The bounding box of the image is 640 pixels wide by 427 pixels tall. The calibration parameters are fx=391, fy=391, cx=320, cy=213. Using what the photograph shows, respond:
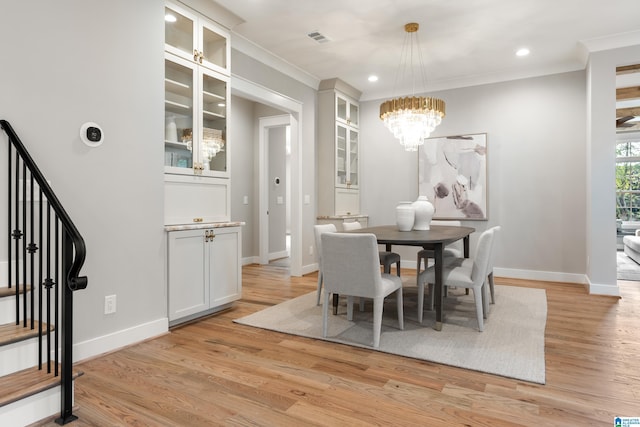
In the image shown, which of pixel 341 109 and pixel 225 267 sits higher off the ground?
pixel 341 109

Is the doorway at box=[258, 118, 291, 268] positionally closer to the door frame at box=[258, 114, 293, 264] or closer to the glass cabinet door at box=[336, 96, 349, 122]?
the door frame at box=[258, 114, 293, 264]

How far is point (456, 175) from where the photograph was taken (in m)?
5.74

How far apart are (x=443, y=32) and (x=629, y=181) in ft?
24.2

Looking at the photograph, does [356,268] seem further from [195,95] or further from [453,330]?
[195,95]

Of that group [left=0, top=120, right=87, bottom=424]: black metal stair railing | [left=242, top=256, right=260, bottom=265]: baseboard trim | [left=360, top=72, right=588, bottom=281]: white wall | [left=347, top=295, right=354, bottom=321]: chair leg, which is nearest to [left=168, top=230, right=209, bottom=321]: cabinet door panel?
[left=0, top=120, right=87, bottom=424]: black metal stair railing

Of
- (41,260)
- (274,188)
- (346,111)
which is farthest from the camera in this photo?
(274,188)

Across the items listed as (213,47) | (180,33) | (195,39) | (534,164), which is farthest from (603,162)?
(180,33)

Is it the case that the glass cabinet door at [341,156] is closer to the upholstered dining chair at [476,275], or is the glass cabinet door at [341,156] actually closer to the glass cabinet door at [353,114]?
the glass cabinet door at [353,114]

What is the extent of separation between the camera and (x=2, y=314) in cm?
209

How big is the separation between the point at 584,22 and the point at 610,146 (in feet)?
4.43

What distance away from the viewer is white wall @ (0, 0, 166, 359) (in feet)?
7.52

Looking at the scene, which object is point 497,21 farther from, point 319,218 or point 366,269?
point 319,218

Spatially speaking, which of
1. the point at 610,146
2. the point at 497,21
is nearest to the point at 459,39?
the point at 497,21

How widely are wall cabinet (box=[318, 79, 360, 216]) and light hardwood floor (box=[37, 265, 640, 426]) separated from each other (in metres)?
2.99
